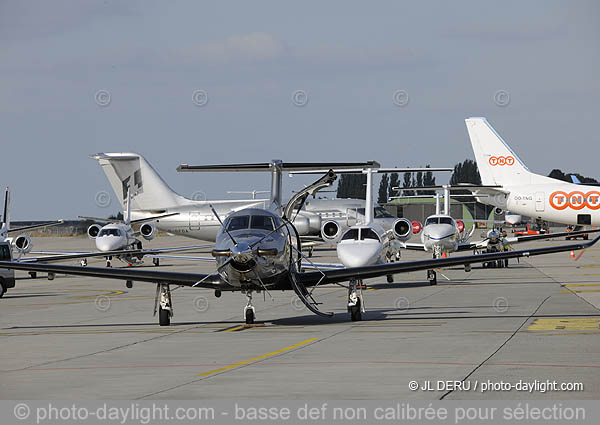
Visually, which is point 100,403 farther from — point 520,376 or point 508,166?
point 508,166

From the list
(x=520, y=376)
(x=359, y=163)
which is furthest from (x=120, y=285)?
(x=520, y=376)

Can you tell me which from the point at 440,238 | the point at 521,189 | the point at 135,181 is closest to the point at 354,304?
the point at 440,238

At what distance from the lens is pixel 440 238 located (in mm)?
37469

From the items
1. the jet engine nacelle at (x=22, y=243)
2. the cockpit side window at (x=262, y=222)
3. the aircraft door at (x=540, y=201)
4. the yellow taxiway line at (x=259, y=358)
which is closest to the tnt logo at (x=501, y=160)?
the aircraft door at (x=540, y=201)

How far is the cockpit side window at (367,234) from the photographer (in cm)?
2881

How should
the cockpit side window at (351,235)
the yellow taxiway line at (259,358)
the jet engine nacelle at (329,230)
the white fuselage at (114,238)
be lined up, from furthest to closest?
the white fuselage at (114,238)
the jet engine nacelle at (329,230)
the cockpit side window at (351,235)
the yellow taxiway line at (259,358)

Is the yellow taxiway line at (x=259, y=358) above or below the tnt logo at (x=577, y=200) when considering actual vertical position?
below

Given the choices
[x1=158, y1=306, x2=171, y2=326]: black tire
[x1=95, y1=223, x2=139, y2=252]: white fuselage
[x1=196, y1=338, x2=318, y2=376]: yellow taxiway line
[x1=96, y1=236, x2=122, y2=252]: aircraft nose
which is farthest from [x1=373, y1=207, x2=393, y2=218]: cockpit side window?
[x1=196, y1=338, x2=318, y2=376]: yellow taxiway line

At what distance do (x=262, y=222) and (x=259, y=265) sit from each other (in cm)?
119

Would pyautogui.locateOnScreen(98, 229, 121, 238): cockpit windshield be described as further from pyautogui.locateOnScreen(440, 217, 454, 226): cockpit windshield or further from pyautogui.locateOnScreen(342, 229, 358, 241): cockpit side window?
pyautogui.locateOnScreen(342, 229, 358, 241): cockpit side window

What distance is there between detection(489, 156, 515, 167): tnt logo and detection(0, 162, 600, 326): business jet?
130 feet

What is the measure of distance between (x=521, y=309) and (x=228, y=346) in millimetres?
9141

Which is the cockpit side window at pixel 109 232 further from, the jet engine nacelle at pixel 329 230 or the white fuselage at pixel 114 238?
the jet engine nacelle at pixel 329 230

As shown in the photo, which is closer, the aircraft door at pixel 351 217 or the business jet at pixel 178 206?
the business jet at pixel 178 206
